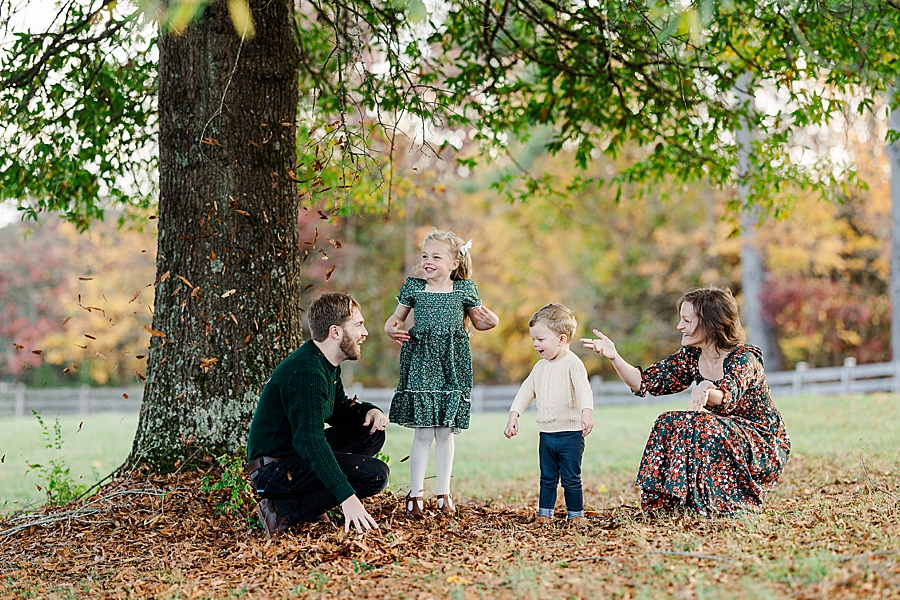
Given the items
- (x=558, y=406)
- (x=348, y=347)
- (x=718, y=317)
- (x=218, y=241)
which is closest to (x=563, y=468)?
(x=558, y=406)

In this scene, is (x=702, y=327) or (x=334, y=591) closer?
(x=334, y=591)

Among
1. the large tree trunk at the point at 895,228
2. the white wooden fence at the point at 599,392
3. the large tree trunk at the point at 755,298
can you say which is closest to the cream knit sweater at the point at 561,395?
the white wooden fence at the point at 599,392

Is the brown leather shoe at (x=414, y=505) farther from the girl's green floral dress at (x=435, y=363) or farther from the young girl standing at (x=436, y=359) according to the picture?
the girl's green floral dress at (x=435, y=363)

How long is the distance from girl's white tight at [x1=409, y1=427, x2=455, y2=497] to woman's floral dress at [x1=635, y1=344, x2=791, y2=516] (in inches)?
42.6

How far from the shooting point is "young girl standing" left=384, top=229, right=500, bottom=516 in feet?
15.2

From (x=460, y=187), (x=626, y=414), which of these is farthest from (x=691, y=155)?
(x=460, y=187)

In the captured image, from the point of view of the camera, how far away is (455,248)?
4812mm

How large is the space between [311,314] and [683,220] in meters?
19.7

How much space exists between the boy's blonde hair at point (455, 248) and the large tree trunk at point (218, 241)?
107cm

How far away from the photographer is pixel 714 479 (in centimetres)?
421

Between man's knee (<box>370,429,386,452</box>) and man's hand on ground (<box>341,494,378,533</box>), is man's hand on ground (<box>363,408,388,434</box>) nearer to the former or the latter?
man's knee (<box>370,429,386,452</box>)

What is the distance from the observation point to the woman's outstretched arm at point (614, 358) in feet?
14.0

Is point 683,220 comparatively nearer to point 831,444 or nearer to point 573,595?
point 831,444

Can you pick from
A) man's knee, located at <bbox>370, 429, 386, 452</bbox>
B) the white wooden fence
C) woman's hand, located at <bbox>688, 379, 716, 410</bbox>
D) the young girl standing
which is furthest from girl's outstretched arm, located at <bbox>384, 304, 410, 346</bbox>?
the white wooden fence
